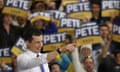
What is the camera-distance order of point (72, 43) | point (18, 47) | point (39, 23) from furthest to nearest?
point (39, 23) → point (18, 47) → point (72, 43)

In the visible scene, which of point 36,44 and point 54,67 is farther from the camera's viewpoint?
point 54,67

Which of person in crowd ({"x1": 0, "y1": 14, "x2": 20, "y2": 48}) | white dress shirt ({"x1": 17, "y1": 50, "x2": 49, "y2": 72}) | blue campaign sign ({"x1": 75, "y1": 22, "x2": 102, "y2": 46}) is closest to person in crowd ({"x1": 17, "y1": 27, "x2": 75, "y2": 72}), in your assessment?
white dress shirt ({"x1": 17, "y1": 50, "x2": 49, "y2": 72})

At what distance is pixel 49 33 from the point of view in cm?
885

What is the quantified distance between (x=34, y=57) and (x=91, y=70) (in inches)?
91.6

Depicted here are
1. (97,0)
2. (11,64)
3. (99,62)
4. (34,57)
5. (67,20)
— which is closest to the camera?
(34,57)

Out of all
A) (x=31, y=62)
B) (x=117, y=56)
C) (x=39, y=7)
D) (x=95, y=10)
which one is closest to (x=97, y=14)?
(x=95, y=10)

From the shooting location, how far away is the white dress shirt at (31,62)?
6141 millimetres

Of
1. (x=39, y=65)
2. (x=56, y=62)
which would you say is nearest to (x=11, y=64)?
(x=56, y=62)

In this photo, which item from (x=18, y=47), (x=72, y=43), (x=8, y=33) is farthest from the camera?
(x=8, y=33)

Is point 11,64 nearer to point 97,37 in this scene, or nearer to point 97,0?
point 97,37

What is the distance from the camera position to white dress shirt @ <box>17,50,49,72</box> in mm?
6141

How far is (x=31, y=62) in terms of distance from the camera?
6.17m

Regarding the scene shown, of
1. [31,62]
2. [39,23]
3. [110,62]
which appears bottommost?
[110,62]

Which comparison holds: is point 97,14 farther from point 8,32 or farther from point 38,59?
point 38,59
